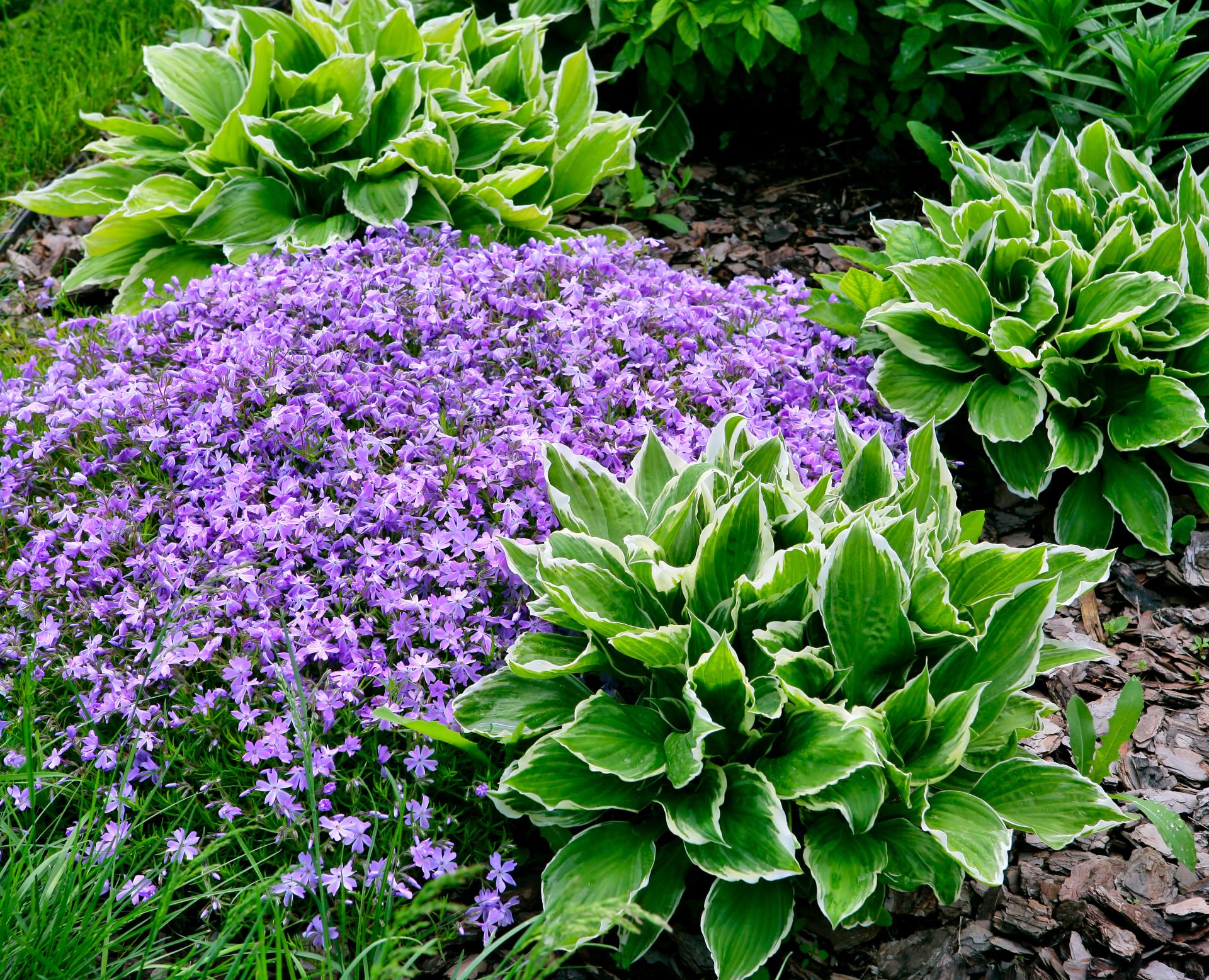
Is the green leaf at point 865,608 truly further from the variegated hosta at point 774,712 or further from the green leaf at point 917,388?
the green leaf at point 917,388

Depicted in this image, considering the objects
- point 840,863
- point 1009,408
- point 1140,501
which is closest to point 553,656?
point 840,863

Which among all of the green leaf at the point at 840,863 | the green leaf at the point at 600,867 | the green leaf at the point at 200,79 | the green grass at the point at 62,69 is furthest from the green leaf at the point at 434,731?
the green grass at the point at 62,69

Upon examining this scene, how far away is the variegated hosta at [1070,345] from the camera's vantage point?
338 cm

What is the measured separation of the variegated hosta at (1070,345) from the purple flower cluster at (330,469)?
0.26 m

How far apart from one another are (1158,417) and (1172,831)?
1.41m

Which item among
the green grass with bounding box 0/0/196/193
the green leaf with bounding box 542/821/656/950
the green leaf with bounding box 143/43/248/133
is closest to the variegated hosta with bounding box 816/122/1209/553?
the green leaf with bounding box 542/821/656/950

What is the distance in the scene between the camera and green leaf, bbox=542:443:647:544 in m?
2.71

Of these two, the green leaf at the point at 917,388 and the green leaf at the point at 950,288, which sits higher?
the green leaf at the point at 950,288

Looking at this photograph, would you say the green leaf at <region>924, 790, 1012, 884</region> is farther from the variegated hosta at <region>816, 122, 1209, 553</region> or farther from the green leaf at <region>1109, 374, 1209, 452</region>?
the green leaf at <region>1109, 374, 1209, 452</region>

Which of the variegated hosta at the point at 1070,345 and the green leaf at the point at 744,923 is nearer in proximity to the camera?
the green leaf at the point at 744,923

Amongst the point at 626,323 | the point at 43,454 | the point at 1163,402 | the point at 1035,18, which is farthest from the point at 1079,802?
the point at 1035,18

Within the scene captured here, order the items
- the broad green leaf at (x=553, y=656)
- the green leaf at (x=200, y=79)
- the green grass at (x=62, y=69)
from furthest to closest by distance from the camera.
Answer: the green grass at (x=62, y=69) < the green leaf at (x=200, y=79) < the broad green leaf at (x=553, y=656)

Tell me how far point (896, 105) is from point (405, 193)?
2.34 meters

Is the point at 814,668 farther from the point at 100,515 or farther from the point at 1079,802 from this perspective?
the point at 100,515
